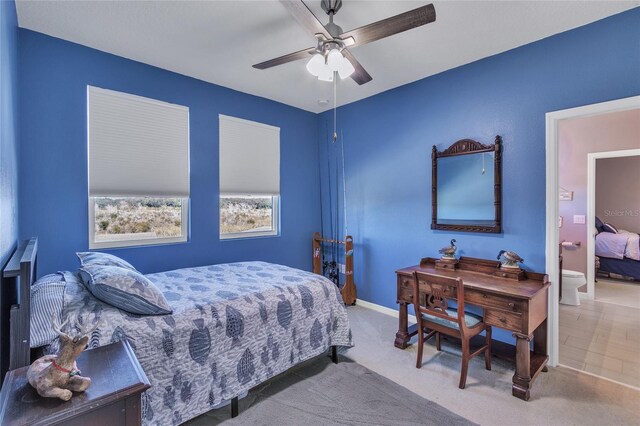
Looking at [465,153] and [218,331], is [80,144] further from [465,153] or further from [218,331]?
[465,153]

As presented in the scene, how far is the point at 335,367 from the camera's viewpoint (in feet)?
8.34

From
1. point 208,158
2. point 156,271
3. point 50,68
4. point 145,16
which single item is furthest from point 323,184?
point 50,68

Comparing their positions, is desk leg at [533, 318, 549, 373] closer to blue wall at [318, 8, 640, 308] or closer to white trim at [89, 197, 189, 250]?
blue wall at [318, 8, 640, 308]

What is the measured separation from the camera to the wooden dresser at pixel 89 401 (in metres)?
0.96

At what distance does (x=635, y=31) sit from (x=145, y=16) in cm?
351

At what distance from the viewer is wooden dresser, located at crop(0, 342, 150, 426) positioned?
96 centimetres

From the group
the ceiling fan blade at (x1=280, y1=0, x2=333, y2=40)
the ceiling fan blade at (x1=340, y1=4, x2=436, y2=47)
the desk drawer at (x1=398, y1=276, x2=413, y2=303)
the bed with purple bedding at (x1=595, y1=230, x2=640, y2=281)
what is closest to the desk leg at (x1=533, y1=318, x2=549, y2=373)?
the desk drawer at (x1=398, y1=276, x2=413, y2=303)

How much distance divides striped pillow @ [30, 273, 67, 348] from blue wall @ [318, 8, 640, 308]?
3.08m

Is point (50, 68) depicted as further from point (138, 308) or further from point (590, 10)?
point (590, 10)

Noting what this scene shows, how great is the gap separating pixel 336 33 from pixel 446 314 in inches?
86.1

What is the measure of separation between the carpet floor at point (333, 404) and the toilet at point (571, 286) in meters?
3.17

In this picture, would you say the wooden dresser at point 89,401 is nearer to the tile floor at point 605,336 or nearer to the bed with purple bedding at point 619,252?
the tile floor at point 605,336

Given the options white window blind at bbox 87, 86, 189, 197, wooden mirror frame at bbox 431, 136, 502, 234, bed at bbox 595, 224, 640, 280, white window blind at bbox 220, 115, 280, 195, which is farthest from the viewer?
bed at bbox 595, 224, 640, 280

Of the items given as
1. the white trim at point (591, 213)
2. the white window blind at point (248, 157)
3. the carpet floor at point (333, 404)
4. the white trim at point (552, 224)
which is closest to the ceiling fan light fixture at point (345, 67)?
the white trim at point (552, 224)
